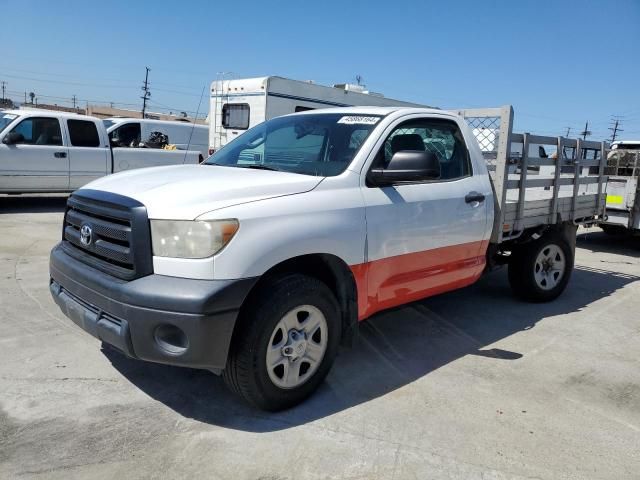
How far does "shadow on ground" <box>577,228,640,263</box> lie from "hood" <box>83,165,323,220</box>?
880 cm

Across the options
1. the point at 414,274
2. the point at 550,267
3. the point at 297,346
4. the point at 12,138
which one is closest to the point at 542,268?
the point at 550,267

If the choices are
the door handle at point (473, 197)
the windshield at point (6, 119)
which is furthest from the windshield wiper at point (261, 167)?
the windshield at point (6, 119)

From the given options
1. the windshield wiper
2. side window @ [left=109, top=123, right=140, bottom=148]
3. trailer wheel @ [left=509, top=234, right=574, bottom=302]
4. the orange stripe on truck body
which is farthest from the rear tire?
side window @ [left=109, top=123, right=140, bottom=148]

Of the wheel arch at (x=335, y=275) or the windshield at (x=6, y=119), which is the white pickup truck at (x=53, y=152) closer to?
the windshield at (x=6, y=119)

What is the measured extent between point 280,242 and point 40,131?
9697mm

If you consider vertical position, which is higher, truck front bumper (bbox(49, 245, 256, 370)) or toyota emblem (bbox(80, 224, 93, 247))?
toyota emblem (bbox(80, 224, 93, 247))

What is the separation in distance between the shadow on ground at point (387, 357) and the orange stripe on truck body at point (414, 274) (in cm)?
32

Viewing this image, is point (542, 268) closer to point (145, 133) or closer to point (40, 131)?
point (40, 131)

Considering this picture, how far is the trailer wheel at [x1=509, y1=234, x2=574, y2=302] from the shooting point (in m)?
5.84

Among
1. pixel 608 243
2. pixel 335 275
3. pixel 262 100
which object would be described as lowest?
pixel 608 243

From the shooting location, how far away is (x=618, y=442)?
3.28 m

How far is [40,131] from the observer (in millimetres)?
10859

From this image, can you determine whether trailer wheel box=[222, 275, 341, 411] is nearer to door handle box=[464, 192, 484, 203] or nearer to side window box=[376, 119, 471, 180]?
side window box=[376, 119, 471, 180]

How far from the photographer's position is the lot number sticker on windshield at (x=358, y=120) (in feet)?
13.0
